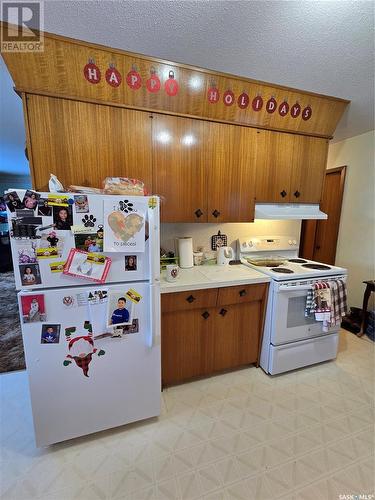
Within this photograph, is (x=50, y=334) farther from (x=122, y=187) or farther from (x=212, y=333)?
(x=212, y=333)

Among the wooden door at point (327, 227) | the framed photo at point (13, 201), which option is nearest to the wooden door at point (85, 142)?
the framed photo at point (13, 201)

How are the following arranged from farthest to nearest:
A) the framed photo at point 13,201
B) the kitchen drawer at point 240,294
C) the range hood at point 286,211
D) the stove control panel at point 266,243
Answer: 1. the stove control panel at point 266,243
2. the range hood at point 286,211
3. the kitchen drawer at point 240,294
4. the framed photo at point 13,201

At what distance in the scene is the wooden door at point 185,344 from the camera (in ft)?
5.87

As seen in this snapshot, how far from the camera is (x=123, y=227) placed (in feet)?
4.17

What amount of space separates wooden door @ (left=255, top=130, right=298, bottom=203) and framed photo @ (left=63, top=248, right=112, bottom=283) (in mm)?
1539

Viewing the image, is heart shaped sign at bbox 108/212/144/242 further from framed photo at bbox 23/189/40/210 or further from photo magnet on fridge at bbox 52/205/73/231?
framed photo at bbox 23/189/40/210

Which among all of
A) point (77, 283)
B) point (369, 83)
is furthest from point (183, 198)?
point (369, 83)

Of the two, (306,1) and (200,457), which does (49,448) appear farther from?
(306,1)

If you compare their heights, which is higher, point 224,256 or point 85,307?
point 224,256

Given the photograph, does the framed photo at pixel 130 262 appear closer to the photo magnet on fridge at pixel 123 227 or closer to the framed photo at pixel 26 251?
the photo magnet on fridge at pixel 123 227

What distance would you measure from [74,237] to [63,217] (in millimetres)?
116

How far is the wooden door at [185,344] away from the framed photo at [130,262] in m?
0.59

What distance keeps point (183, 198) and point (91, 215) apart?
886 millimetres

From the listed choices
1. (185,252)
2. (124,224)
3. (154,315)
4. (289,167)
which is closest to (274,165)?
(289,167)
